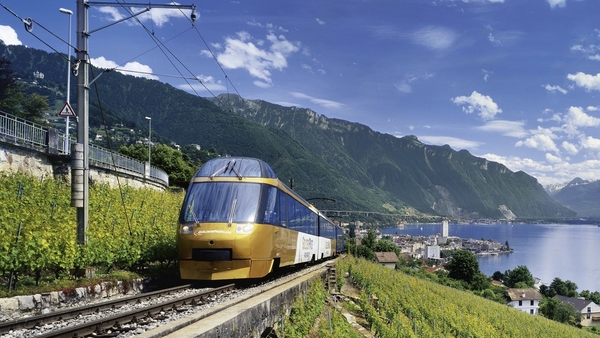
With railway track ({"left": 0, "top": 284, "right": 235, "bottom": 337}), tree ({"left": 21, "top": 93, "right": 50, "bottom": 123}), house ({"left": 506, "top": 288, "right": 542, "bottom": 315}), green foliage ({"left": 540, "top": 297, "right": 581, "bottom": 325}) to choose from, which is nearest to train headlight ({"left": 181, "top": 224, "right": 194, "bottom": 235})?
railway track ({"left": 0, "top": 284, "right": 235, "bottom": 337})

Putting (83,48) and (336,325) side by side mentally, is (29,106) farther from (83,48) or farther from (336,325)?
(336,325)

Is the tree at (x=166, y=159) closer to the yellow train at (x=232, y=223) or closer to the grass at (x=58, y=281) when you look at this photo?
the grass at (x=58, y=281)

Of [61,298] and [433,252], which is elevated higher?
[61,298]

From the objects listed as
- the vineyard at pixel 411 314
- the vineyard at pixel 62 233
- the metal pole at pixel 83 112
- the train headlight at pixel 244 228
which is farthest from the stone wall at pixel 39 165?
the vineyard at pixel 411 314

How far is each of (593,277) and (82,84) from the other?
129 m

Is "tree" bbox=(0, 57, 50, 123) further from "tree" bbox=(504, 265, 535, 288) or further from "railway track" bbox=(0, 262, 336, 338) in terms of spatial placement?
"tree" bbox=(504, 265, 535, 288)

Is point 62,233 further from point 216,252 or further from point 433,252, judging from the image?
point 433,252

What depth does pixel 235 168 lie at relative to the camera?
1219 cm

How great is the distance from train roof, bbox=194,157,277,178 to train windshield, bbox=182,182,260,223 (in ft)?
1.44

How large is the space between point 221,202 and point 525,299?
78.9 metres

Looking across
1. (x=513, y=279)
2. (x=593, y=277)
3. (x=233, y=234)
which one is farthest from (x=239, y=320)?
(x=593, y=277)

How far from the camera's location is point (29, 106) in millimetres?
56969

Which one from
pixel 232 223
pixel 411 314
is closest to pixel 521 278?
pixel 411 314

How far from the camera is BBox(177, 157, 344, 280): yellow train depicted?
10570 mm
